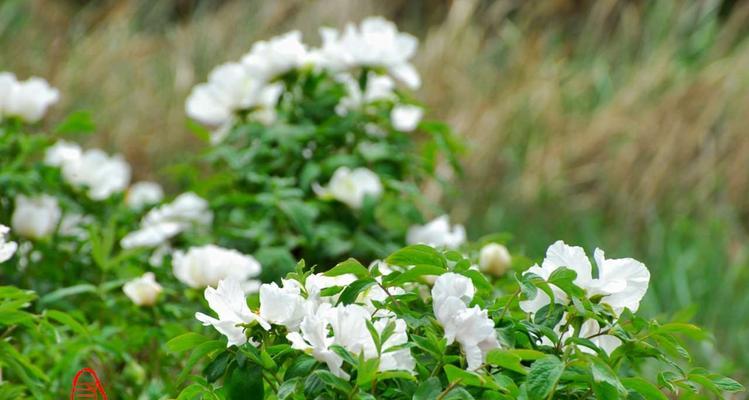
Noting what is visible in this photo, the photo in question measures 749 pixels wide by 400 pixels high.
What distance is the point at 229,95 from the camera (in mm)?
2848

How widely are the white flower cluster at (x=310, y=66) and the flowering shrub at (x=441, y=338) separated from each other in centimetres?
129

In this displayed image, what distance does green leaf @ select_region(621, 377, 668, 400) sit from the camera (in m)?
1.33

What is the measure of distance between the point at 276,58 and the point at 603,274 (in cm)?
143

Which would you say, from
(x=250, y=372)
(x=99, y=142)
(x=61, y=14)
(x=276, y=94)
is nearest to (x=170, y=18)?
(x=61, y=14)

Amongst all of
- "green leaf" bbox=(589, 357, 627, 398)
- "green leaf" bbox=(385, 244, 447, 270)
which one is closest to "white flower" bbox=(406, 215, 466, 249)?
"green leaf" bbox=(385, 244, 447, 270)

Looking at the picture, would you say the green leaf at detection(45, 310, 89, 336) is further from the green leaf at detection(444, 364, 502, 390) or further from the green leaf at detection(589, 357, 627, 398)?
the green leaf at detection(589, 357, 627, 398)

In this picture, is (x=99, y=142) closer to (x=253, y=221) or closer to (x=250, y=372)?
(x=253, y=221)

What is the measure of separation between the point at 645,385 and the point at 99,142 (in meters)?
3.76

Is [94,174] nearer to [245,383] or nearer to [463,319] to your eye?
[245,383]

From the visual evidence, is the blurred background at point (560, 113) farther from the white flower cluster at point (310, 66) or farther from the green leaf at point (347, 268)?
the green leaf at point (347, 268)

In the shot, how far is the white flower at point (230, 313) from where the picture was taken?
1.35m

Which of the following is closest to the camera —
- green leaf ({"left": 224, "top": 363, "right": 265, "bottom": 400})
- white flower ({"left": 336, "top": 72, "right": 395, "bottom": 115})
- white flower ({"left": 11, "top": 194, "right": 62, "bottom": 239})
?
green leaf ({"left": 224, "top": 363, "right": 265, "bottom": 400})

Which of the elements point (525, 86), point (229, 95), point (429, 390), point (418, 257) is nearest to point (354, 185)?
point (229, 95)

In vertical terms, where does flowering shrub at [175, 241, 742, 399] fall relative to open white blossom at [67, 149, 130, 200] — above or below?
below
